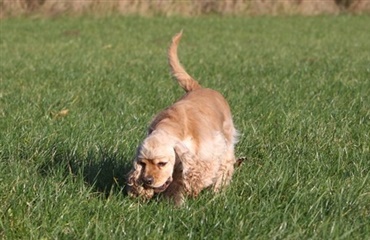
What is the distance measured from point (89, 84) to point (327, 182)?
5.09m

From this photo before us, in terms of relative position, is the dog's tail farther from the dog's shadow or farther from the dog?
the dog's shadow

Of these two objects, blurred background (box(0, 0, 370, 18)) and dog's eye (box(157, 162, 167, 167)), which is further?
blurred background (box(0, 0, 370, 18))

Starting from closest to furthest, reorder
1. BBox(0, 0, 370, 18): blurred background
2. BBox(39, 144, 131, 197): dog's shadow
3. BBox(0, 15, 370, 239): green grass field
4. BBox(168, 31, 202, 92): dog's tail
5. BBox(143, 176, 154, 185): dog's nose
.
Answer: BBox(0, 15, 370, 239): green grass field < BBox(143, 176, 154, 185): dog's nose < BBox(39, 144, 131, 197): dog's shadow < BBox(168, 31, 202, 92): dog's tail < BBox(0, 0, 370, 18): blurred background

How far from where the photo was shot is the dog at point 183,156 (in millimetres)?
3602

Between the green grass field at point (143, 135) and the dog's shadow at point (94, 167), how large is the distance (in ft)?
0.04

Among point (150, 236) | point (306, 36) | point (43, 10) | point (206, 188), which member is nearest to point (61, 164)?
point (206, 188)

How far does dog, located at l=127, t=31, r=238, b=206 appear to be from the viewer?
3.60m

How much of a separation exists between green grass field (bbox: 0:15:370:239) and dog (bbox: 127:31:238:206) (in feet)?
0.33

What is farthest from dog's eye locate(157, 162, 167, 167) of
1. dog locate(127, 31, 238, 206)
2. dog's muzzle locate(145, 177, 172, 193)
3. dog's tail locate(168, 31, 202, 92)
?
dog's tail locate(168, 31, 202, 92)

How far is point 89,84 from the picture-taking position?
8539 millimetres

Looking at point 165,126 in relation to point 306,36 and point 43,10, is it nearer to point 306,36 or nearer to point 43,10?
point 306,36

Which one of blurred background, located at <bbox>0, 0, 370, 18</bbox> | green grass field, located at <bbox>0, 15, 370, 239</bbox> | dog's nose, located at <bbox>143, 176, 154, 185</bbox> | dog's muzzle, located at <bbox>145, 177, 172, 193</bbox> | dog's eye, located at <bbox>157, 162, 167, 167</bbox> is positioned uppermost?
dog's eye, located at <bbox>157, 162, 167, 167</bbox>

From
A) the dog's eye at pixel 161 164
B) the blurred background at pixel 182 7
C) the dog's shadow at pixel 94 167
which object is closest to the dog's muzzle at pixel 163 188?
the dog's eye at pixel 161 164

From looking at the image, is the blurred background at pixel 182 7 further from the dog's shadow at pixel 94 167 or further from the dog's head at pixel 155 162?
the dog's head at pixel 155 162
